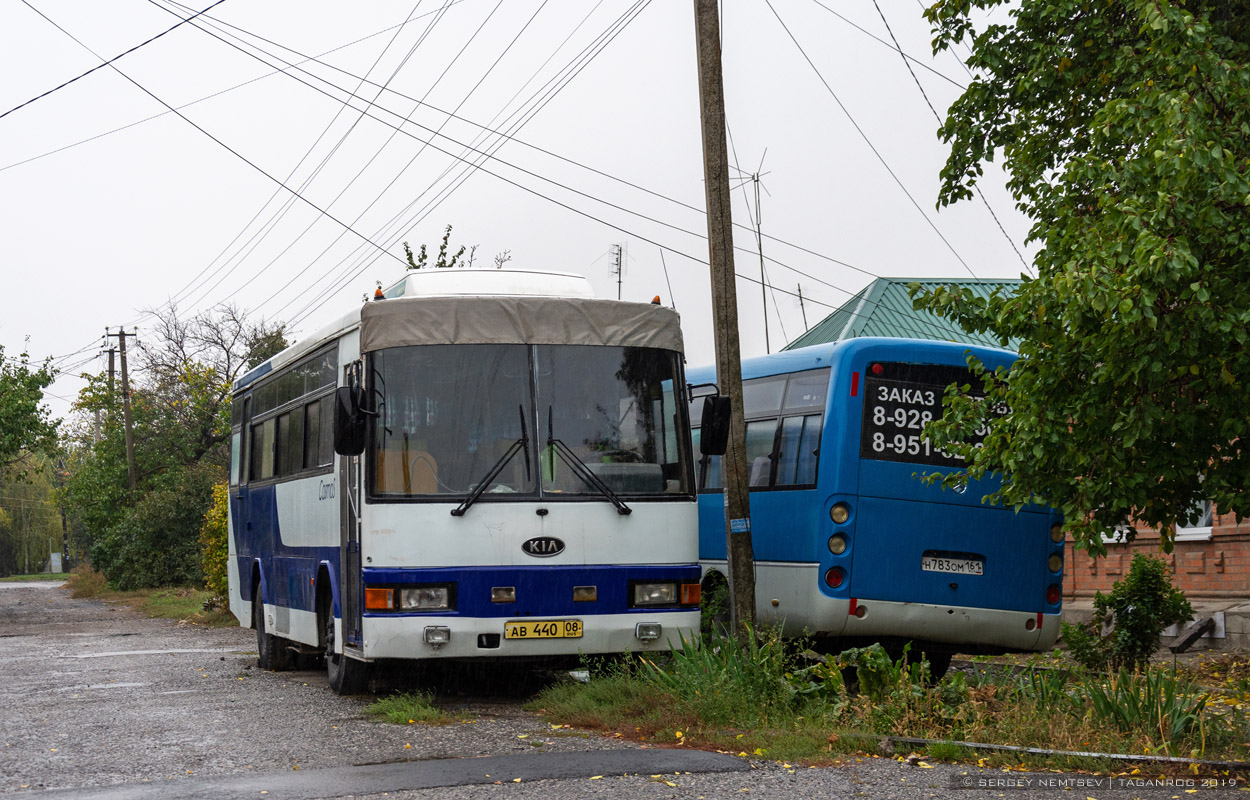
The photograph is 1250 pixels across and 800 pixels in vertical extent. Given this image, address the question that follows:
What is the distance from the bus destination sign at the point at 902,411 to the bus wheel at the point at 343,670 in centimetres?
456

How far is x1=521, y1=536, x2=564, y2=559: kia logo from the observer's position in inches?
404

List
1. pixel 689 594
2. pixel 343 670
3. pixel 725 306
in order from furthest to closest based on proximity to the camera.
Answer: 1. pixel 725 306
2. pixel 343 670
3. pixel 689 594

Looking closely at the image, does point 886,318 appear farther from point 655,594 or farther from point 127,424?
point 127,424

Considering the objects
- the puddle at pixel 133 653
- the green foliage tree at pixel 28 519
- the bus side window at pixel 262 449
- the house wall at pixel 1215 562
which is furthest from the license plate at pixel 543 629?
the green foliage tree at pixel 28 519

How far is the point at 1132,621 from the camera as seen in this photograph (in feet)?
47.9

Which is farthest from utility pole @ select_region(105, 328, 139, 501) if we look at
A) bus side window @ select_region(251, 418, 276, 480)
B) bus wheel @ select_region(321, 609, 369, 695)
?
bus wheel @ select_region(321, 609, 369, 695)

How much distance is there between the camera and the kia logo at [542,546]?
1027 cm

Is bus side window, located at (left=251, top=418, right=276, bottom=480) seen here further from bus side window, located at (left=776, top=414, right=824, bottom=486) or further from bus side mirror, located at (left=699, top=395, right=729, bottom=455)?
bus side mirror, located at (left=699, top=395, right=729, bottom=455)

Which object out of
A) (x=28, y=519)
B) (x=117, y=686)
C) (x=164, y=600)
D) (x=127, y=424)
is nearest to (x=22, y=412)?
(x=164, y=600)

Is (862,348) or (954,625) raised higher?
(862,348)

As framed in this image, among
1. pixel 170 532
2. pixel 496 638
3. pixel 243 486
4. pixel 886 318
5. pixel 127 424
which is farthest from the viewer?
pixel 127 424

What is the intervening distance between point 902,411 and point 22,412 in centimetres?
2812

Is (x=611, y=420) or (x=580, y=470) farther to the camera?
(x=611, y=420)

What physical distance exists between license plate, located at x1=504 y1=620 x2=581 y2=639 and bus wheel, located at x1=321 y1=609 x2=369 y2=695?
64.8 inches
